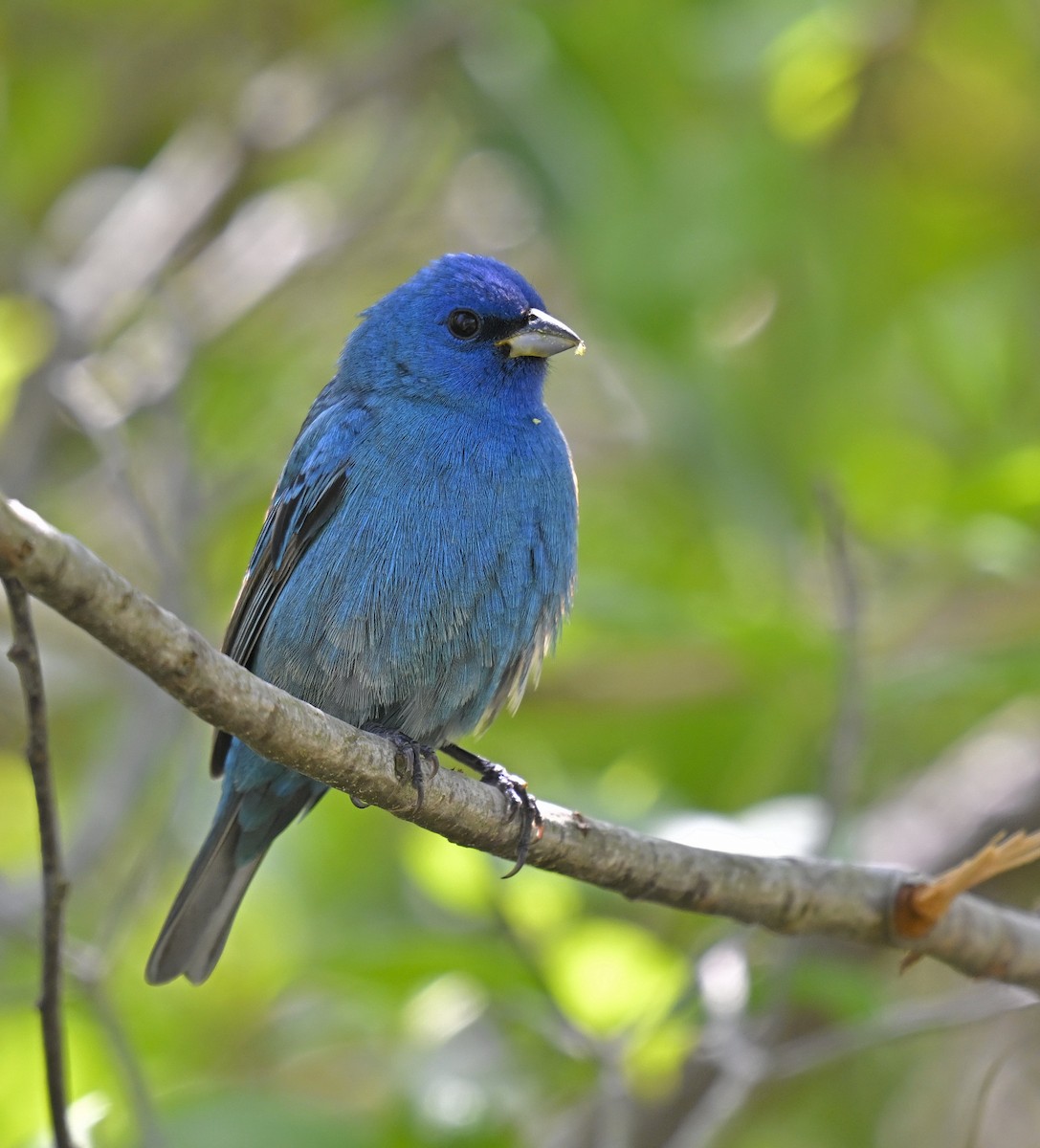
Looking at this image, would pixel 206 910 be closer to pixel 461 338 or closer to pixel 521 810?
pixel 521 810

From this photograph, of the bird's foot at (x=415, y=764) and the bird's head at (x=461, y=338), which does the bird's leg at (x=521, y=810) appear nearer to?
the bird's foot at (x=415, y=764)

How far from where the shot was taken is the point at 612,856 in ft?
10.5

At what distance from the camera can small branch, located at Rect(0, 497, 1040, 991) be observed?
8.24 ft

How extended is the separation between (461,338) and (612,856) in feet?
6.33

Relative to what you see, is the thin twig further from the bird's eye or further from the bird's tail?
the bird's tail

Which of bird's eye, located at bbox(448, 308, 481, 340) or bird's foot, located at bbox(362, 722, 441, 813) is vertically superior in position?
bird's eye, located at bbox(448, 308, 481, 340)

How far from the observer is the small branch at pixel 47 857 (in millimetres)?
2369

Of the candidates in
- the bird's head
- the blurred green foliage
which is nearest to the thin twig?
the blurred green foliage

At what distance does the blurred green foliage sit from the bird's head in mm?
661

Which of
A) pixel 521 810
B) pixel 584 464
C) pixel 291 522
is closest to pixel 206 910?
pixel 291 522

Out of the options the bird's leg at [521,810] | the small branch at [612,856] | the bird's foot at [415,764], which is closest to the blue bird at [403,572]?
the bird's leg at [521,810]

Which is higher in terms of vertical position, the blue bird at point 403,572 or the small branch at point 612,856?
the blue bird at point 403,572

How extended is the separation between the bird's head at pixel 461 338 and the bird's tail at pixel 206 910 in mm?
1319

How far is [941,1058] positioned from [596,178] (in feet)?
12.2
